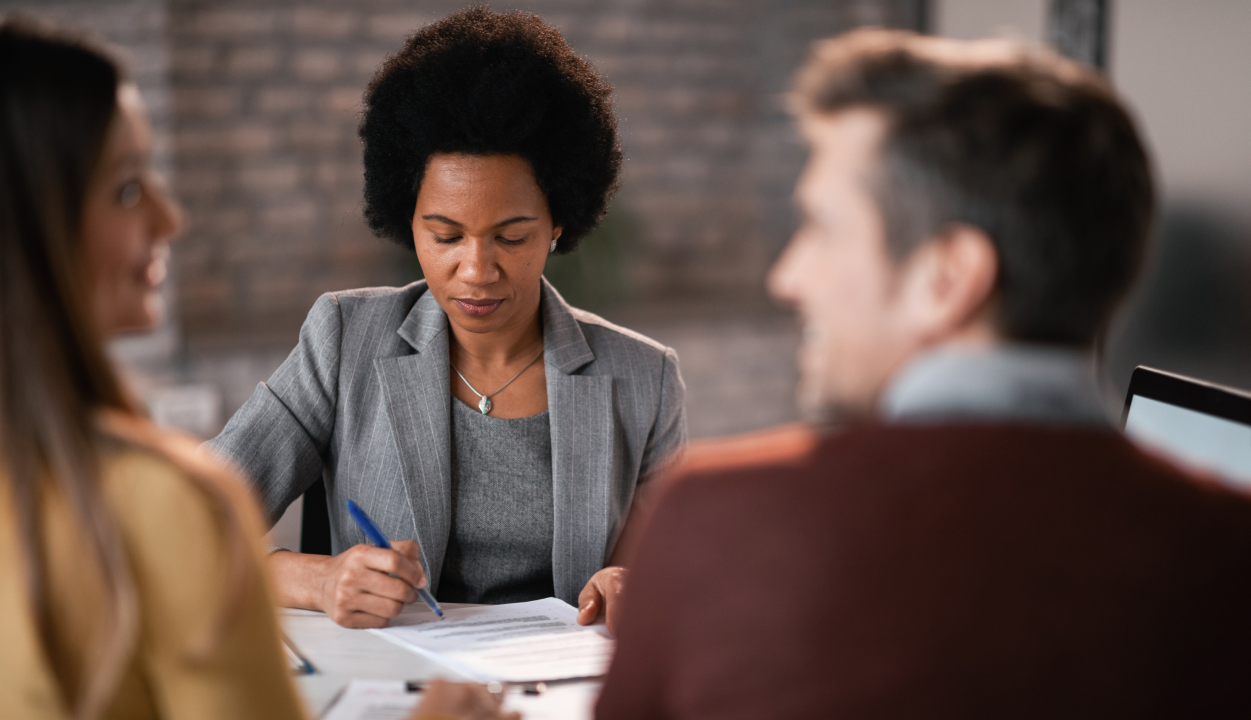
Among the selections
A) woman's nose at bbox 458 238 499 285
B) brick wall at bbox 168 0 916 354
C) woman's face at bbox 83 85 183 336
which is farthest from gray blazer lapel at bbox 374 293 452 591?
brick wall at bbox 168 0 916 354

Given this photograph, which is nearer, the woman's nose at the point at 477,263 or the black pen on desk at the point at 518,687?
the black pen on desk at the point at 518,687

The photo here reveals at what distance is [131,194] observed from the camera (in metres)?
0.76

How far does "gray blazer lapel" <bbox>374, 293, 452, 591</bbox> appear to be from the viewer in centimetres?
153

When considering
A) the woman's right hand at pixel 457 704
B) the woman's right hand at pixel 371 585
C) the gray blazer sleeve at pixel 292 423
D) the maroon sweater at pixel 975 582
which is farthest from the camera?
the gray blazer sleeve at pixel 292 423

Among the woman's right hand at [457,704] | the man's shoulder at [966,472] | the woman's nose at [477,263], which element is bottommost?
the woman's right hand at [457,704]

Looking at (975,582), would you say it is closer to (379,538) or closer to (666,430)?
(379,538)

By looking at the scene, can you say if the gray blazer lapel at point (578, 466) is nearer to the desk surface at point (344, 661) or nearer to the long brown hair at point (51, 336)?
the desk surface at point (344, 661)

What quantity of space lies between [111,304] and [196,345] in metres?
2.93

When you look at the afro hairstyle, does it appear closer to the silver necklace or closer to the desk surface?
the silver necklace

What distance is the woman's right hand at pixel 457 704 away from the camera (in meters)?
0.94

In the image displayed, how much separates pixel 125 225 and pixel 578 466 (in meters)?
0.92

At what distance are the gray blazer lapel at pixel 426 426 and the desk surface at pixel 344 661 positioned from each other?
0.84 feet

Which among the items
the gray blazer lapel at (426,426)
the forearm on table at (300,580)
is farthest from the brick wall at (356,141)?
the forearm on table at (300,580)

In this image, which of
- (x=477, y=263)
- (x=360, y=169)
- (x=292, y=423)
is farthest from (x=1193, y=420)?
(x=360, y=169)
